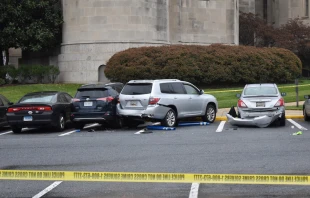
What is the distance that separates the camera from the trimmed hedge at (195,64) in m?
32.7

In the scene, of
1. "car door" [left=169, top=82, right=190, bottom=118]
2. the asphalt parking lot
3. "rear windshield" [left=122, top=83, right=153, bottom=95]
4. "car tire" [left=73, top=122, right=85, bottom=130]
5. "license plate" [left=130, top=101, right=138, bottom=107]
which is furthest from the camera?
"car tire" [left=73, top=122, right=85, bottom=130]

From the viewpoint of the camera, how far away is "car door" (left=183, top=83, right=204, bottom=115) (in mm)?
19234

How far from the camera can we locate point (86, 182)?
30.7ft

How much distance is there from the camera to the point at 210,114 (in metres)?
20.0

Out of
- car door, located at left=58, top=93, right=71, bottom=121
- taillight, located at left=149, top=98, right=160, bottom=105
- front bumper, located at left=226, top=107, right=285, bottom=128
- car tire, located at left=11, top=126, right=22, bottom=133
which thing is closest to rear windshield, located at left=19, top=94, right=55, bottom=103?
car door, located at left=58, top=93, right=71, bottom=121

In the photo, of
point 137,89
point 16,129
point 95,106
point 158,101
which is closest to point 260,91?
point 158,101

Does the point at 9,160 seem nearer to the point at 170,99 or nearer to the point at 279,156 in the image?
the point at 279,156

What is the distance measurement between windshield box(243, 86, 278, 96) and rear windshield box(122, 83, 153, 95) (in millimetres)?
3274

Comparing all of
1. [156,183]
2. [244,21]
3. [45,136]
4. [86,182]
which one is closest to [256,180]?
[156,183]

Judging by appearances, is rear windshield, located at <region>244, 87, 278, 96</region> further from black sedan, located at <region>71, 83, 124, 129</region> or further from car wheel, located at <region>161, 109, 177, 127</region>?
black sedan, located at <region>71, 83, 124, 129</region>

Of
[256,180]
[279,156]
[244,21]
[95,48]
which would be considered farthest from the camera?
[244,21]

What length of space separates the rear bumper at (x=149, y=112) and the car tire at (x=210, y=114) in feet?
7.20

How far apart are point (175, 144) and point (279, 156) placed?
320cm

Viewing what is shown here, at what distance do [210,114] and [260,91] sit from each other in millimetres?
2203
